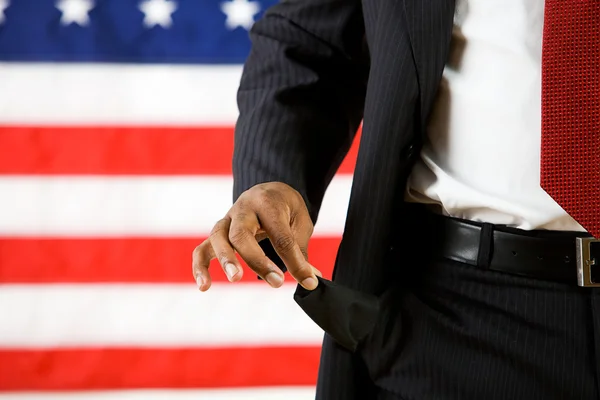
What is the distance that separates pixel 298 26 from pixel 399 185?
258 mm

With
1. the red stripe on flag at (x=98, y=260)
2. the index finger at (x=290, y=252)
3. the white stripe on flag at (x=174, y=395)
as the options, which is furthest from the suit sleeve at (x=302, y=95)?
the white stripe on flag at (x=174, y=395)

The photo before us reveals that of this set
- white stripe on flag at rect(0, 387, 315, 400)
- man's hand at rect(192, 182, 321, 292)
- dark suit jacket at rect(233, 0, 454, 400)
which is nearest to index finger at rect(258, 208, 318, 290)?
man's hand at rect(192, 182, 321, 292)

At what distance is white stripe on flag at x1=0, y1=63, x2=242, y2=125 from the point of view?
4.85ft

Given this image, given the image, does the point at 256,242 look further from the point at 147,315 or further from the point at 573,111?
the point at 147,315

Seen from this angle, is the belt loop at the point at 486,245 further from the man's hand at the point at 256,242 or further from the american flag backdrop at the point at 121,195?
the american flag backdrop at the point at 121,195

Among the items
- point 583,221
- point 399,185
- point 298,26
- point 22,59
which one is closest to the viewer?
point 583,221

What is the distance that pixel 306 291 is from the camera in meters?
0.60

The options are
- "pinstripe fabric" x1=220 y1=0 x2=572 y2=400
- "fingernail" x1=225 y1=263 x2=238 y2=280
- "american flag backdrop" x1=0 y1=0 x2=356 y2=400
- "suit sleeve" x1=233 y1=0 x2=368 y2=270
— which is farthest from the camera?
"american flag backdrop" x1=0 y1=0 x2=356 y2=400

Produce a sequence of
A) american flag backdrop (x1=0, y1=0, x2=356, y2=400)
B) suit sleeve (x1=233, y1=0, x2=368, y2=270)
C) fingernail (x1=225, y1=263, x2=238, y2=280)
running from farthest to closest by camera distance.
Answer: american flag backdrop (x1=0, y1=0, x2=356, y2=400) → suit sleeve (x1=233, y1=0, x2=368, y2=270) → fingernail (x1=225, y1=263, x2=238, y2=280)

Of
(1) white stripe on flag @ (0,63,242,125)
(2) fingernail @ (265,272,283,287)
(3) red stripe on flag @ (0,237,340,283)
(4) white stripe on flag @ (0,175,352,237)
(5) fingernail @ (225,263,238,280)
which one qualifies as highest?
(1) white stripe on flag @ (0,63,242,125)

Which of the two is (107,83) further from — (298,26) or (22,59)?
(298,26)

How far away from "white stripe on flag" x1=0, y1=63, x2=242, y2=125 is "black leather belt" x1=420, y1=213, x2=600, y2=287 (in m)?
0.91

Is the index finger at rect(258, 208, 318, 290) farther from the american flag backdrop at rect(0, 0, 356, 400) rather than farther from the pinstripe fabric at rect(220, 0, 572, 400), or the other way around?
the american flag backdrop at rect(0, 0, 356, 400)

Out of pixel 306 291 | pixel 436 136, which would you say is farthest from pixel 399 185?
pixel 306 291
